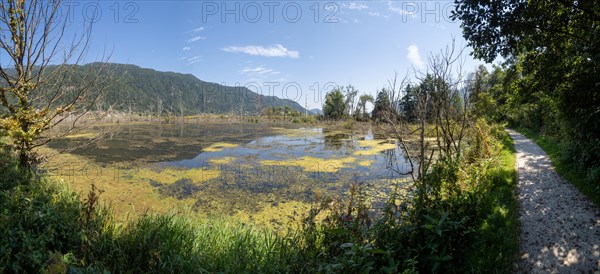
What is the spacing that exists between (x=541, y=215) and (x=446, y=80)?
4527 millimetres

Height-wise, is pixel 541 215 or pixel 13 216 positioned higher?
pixel 13 216

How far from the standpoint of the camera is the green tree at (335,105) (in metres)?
62.7

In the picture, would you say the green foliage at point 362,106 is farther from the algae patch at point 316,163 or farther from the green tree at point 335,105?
the algae patch at point 316,163

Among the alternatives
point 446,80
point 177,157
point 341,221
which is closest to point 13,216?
point 341,221

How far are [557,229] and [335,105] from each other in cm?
5975

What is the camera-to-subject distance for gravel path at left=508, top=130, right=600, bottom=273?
3637 millimetres

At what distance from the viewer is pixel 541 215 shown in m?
5.18

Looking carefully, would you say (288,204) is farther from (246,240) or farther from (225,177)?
(225,177)

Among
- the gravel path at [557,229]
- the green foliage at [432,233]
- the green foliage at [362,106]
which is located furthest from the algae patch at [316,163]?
the green foliage at [362,106]

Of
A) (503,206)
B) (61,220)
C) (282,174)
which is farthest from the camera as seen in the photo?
(282,174)

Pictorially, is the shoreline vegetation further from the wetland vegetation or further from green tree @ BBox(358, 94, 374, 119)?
green tree @ BBox(358, 94, 374, 119)

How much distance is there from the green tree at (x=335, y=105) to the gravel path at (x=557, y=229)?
55048 mm

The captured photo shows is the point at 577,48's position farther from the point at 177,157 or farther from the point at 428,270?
the point at 177,157

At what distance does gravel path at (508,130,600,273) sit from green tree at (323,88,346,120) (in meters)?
55.0
